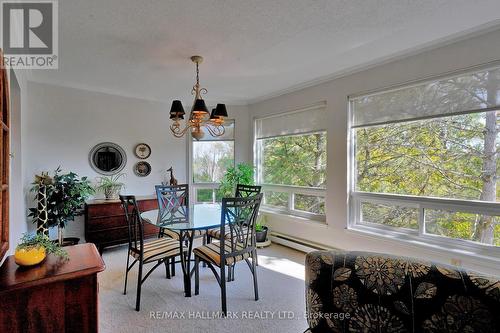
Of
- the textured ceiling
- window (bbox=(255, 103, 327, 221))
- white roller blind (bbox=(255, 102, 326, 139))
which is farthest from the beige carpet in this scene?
the textured ceiling

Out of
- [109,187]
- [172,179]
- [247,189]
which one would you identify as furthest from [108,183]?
[247,189]

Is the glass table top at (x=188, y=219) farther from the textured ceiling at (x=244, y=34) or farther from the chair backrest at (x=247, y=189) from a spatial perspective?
the textured ceiling at (x=244, y=34)

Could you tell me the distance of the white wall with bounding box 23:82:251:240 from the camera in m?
3.81

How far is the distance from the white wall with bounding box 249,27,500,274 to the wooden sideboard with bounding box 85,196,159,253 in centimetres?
246

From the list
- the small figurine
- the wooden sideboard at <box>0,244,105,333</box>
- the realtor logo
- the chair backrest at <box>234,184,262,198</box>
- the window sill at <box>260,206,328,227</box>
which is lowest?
the window sill at <box>260,206,328,227</box>

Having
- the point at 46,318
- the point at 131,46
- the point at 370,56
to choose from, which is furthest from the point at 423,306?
the point at 131,46

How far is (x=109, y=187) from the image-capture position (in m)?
4.19

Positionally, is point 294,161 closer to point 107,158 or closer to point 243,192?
point 243,192

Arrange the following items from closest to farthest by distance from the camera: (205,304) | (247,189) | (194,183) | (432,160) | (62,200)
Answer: (205,304)
(432,160)
(62,200)
(247,189)
(194,183)

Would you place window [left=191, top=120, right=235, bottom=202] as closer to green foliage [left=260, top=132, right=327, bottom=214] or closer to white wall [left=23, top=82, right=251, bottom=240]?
white wall [left=23, top=82, right=251, bottom=240]

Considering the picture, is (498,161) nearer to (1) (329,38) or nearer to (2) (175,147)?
(1) (329,38)

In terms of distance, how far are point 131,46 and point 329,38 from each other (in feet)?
6.63

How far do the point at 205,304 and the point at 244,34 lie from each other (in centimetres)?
262

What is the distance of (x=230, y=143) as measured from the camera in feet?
17.1
